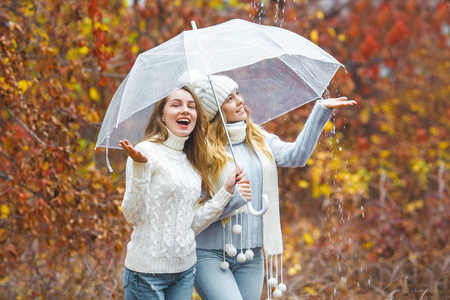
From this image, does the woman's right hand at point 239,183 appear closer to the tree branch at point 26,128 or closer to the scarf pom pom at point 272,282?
the scarf pom pom at point 272,282

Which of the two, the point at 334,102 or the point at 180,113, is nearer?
the point at 180,113

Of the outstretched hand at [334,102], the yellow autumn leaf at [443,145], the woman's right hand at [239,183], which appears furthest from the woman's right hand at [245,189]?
the yellow autumn leaf at [443,145]

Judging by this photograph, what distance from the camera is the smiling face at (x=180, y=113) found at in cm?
260

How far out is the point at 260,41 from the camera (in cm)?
267

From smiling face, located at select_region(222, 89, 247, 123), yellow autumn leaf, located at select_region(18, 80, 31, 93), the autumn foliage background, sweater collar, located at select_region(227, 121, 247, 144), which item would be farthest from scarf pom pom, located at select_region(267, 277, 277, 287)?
yellow autumn leaf, located at select_region(18, 80, 31, 93)

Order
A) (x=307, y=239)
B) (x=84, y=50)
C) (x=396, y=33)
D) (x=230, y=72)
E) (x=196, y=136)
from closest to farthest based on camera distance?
1. (x=196, y=136)
2. (x=230, y=72)
3. (x=84, y=50)
4. (x=307, y=239)
5. (x=396, y=33)

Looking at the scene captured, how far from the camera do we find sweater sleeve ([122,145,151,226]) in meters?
2.34

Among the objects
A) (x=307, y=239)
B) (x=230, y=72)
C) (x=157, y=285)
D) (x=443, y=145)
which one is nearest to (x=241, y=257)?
(x=157, y=285)

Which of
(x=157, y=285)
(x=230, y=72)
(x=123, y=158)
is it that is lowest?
(x=157, y=285)

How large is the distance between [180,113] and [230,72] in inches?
26.4

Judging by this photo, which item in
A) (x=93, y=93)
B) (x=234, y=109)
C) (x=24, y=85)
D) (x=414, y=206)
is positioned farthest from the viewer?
(x=414, y=206)

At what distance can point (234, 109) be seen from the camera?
2828 mm

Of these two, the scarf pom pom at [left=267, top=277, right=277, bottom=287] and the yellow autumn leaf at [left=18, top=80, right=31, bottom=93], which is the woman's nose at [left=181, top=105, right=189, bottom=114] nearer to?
the scarf pom pom at [left=267, top=277, right=277, bottom=287]

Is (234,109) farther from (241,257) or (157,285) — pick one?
(157,285)
